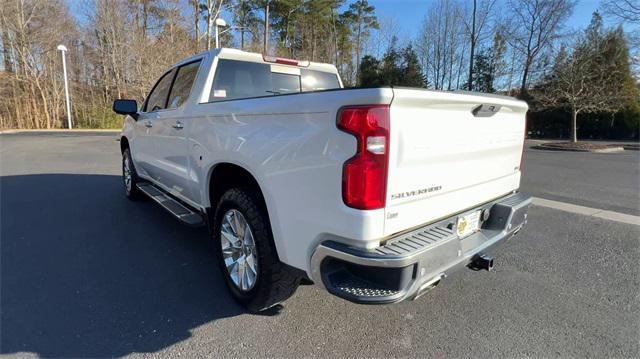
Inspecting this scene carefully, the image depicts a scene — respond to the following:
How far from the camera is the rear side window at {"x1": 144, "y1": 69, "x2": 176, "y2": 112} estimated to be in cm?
427

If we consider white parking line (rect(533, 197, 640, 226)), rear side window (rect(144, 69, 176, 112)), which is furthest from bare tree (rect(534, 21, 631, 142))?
rear side window (rect(144, 69, 176, 112))

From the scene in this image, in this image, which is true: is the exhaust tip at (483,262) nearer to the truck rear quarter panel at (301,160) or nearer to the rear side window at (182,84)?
the truck rear quarter panel at (301,160)

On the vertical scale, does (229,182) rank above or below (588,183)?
above

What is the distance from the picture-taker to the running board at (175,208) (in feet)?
10.6

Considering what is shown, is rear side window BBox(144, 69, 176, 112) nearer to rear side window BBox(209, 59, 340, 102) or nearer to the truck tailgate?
rear side window BBox(209, 59, 340, 102)

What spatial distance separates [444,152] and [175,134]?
269cm

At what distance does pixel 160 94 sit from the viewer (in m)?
4.52

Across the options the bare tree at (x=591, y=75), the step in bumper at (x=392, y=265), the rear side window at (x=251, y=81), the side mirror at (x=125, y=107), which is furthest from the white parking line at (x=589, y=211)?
the bare tree at (x=591, y=75)

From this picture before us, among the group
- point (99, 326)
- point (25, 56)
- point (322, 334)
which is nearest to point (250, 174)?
point (322, 334)

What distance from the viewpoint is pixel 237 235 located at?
8.76 ft

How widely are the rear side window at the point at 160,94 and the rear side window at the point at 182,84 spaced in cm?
23

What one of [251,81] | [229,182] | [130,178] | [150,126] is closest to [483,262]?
[229,182]

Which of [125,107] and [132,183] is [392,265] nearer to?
[125,107]

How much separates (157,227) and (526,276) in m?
4.14
